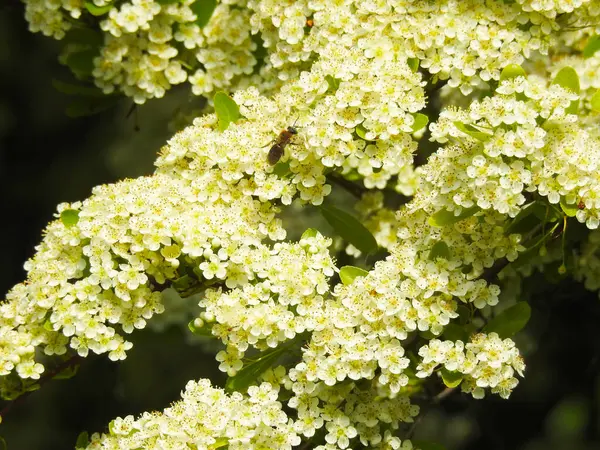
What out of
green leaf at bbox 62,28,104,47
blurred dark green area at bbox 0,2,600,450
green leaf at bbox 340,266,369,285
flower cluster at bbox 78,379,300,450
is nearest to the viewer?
flower cluster at bbox 78,379,300,450

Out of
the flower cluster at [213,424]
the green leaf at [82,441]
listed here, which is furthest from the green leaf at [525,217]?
the green leaf at [82,441]

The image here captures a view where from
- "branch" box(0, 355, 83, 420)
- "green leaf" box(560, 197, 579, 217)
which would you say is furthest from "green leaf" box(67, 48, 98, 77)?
"green leaf" box(560, 197, 579, 217)

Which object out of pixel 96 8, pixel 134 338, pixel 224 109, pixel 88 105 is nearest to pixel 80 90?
pixel 88 105

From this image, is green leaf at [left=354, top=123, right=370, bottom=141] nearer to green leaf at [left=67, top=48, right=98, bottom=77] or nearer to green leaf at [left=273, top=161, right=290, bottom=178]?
green leaf at [left=273, top=161, right=290, bottom=178]

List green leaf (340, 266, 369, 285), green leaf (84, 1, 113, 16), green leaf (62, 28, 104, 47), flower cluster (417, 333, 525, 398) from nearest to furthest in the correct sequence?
flower cluster (417, 333, 525, 398)
green leaf (340, 266, 369, 285)
green leaf (84, 1, 113, 16)
green leaf (62, 28, 104, 47)

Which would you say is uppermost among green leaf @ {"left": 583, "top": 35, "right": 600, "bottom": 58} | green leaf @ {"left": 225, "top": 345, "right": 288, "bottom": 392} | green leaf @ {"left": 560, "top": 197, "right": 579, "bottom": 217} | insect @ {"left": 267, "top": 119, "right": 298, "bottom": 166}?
green leaf @ {"left": 583, "top": 35, "right": 600, "bottom": 58}

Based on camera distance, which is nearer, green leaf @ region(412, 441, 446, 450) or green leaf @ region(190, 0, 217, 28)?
green leaf @ region(412, 441, 446, 450)
